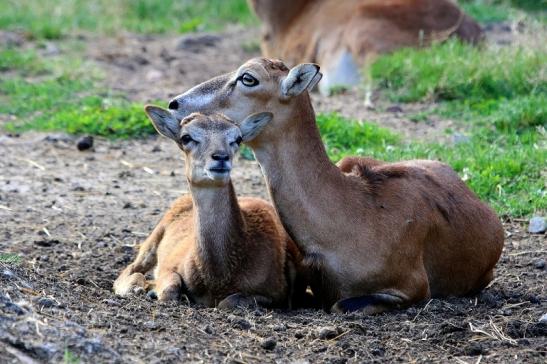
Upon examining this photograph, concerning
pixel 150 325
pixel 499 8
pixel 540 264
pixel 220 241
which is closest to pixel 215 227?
pixel 220 241

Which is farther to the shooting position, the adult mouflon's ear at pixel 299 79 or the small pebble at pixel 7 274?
the adult mouflon's ear at pixel 299 79

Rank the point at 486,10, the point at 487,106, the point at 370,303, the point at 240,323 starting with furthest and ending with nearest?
the point at 486,10 < the point at 487,106 < the point at 370,303 < the point at 240,323

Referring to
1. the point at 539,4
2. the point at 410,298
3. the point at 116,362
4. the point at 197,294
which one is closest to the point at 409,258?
the point at 410,298

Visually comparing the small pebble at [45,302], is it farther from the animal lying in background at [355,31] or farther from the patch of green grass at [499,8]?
the patch of green grass at [499,8]

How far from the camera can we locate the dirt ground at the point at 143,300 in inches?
261

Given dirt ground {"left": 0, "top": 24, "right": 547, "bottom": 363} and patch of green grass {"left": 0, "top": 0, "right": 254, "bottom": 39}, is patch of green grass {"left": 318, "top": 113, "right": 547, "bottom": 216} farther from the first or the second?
patch of green grass {"left": 0, "top": 0, "right": 254, "bottom": 39}

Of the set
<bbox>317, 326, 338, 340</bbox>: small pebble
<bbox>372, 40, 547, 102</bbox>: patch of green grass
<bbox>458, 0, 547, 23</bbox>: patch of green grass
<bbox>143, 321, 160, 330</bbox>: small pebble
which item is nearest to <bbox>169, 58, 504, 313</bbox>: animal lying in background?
<bbox>317, 326, 338, 340</bbox>: small pebble

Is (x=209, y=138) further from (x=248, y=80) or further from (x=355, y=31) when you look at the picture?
(x=355, y=31)

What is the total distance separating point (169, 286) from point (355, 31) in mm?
8266

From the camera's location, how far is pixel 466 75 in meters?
13.4

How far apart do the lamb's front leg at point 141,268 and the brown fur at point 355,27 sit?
6.45 metres

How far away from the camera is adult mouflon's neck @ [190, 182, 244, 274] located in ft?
26.8

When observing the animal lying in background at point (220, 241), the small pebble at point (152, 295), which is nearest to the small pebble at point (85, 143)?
the animal lying in background at point (220, 241)

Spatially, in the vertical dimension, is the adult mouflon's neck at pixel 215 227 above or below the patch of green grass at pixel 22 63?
above
